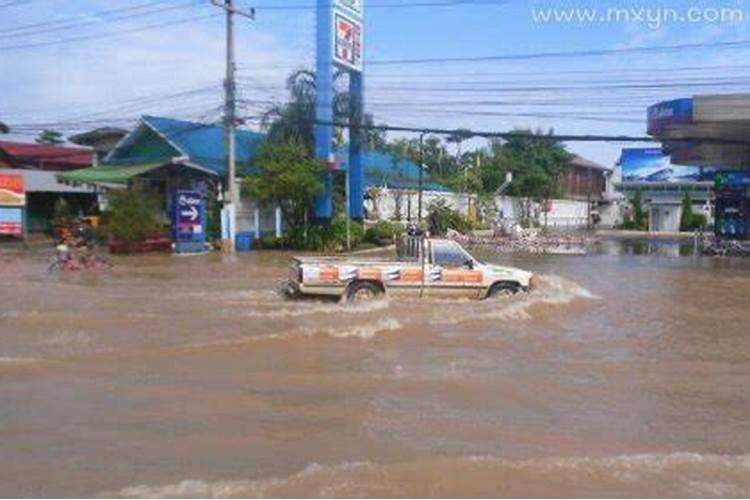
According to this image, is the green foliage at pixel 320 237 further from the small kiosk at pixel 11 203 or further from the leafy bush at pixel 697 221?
the leafy bush at pixel 697 221

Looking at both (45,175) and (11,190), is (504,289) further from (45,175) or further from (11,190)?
(45,175)

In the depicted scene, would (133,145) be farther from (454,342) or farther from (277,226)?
(454,342)

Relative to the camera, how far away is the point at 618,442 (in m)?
8.47

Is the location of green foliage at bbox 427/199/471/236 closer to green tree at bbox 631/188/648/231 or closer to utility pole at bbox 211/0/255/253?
utility pole at bbox 211/0/255/253

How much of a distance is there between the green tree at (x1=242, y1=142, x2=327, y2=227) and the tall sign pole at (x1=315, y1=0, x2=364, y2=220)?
25.5 inches

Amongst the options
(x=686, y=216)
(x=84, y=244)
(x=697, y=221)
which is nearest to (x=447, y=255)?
(x=84, y=244)

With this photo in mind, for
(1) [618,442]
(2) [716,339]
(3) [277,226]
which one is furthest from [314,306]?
(3) [277,226]

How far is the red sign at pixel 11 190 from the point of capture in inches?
1468

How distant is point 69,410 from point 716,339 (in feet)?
33.5

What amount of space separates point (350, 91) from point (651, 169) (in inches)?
1552

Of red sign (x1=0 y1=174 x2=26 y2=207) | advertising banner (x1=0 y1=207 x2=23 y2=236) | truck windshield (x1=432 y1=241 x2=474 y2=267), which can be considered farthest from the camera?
advertising banner (x1=0 y1=207 x2=23 y2=236)

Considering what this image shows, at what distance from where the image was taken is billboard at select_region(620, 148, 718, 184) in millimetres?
71500

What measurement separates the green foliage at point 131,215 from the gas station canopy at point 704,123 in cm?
1823

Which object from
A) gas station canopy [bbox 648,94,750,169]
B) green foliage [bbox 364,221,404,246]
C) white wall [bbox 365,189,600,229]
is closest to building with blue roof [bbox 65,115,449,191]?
green foliage [bbox 364,221,404,246]
